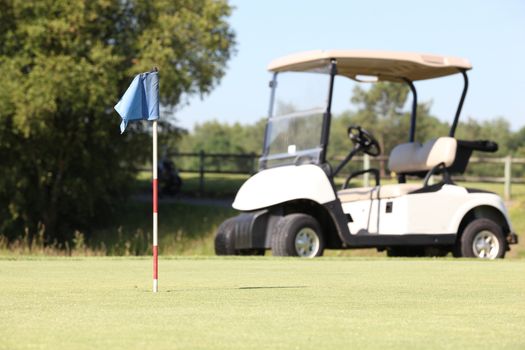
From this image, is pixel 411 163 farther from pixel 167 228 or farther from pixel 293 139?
pixel 167 228

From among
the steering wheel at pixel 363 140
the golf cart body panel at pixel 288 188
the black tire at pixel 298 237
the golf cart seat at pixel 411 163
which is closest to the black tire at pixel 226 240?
the golf cart body panel at pixel 288 188

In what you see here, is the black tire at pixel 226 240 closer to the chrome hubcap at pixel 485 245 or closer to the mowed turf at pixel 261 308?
the chrome hubcap at pixel 485 245

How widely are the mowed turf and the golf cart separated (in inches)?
128

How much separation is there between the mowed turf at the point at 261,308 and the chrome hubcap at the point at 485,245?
411 centimetres

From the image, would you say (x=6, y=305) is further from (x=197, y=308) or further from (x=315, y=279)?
(x=315, y=279)

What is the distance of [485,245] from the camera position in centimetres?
1850

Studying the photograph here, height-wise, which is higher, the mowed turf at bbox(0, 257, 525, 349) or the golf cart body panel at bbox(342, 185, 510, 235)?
the golf cart body panel at bbox(342, 185, 510, 235)

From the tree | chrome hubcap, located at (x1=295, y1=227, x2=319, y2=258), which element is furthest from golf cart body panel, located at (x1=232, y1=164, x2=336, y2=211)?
the tree

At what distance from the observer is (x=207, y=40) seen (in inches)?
1364

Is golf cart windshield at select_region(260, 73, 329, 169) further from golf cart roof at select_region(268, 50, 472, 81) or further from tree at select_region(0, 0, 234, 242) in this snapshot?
tree at select_region(0, 0, 234, 242)

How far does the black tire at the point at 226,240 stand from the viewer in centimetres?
1811

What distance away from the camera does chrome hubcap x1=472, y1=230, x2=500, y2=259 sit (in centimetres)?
1834

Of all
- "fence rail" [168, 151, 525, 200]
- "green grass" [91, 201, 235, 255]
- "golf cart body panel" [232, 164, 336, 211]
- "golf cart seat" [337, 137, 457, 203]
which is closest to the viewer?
"golf cart body panel" [232, 164, 336, 211]

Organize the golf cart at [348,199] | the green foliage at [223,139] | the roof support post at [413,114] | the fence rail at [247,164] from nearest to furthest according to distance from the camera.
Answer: the golf cart at [348,199] → the roof support post at [413,114] → the fence rail at [247,164] → the green foliage at [223,139]
